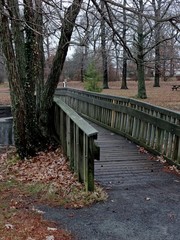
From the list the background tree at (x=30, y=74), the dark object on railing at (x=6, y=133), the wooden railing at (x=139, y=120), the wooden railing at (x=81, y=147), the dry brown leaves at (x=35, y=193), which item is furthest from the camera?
the dark object on railing at (x=6, y=133)

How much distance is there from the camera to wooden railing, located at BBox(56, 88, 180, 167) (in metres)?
6.04

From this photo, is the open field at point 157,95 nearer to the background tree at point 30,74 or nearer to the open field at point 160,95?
the open field at point 160,95

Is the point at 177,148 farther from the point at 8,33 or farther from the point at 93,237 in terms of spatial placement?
the point at 8,33

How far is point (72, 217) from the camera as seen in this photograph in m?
3.98

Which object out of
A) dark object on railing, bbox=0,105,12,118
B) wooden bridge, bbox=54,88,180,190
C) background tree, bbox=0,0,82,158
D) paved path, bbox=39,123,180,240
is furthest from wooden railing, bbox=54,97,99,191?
dark object on railing, bbox=0,105,12,118

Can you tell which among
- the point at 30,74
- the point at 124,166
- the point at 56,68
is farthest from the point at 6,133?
the point at 124,166

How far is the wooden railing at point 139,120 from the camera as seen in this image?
6035 millimetres

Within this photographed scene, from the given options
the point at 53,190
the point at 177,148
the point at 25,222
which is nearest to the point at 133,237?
the point at 25,222

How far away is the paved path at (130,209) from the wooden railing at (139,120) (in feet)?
1.60

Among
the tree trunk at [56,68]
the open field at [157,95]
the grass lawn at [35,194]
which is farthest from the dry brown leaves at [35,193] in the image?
the open field at [157,95]

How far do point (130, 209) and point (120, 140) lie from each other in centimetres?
394

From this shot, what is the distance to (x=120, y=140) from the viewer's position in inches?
319

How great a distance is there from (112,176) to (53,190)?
113 centimetres

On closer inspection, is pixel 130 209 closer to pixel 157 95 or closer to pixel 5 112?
pixel 5 112
